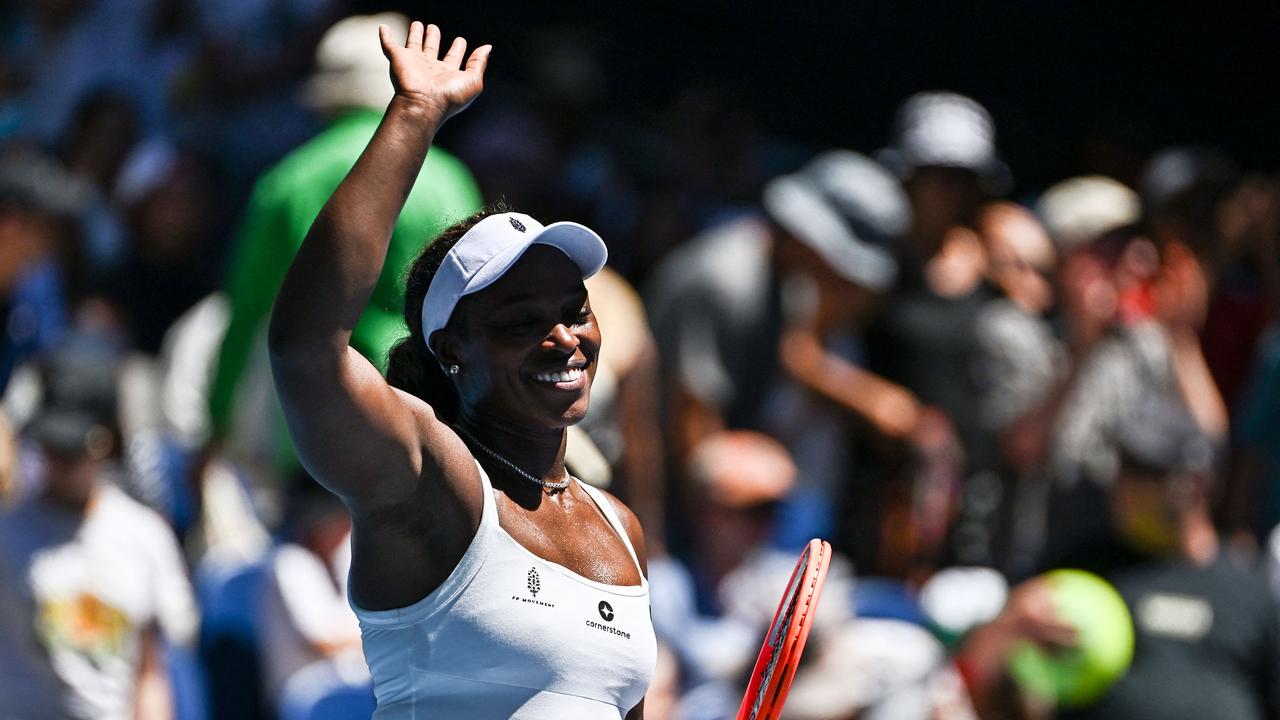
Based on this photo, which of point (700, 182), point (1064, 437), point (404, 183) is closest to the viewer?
point (404, 183)

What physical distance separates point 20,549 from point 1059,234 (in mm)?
4240

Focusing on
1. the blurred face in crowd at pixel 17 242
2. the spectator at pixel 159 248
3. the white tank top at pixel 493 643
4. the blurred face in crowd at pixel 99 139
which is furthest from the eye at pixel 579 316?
the blurred face in crowd at pixel 99 139

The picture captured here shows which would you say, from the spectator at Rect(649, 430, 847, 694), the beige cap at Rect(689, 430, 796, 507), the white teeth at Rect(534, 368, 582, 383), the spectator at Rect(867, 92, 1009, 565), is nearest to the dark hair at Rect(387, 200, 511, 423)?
the white teeth at Rect(534, 368, 582, 383)

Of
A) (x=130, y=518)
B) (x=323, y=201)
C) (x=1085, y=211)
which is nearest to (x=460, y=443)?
(x=323, y=201)

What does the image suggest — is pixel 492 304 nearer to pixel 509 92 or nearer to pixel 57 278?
pixel 57 278

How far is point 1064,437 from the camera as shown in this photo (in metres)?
6.77

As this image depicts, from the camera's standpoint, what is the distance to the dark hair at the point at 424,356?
9.49 ft

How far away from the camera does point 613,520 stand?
306cm

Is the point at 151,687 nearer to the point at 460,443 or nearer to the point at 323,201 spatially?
the point at 323,201

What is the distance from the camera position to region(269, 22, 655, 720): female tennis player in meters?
2.41

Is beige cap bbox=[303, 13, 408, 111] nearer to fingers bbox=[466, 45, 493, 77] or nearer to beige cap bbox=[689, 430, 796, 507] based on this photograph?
beige cap bbox=[689, 430, 796, 507]

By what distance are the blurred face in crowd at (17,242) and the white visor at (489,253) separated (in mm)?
4368

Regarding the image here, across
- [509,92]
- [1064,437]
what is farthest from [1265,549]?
[509,92]

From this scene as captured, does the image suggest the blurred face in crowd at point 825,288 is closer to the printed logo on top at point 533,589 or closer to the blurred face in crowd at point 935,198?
the blurred face in crowd at point 935,198
